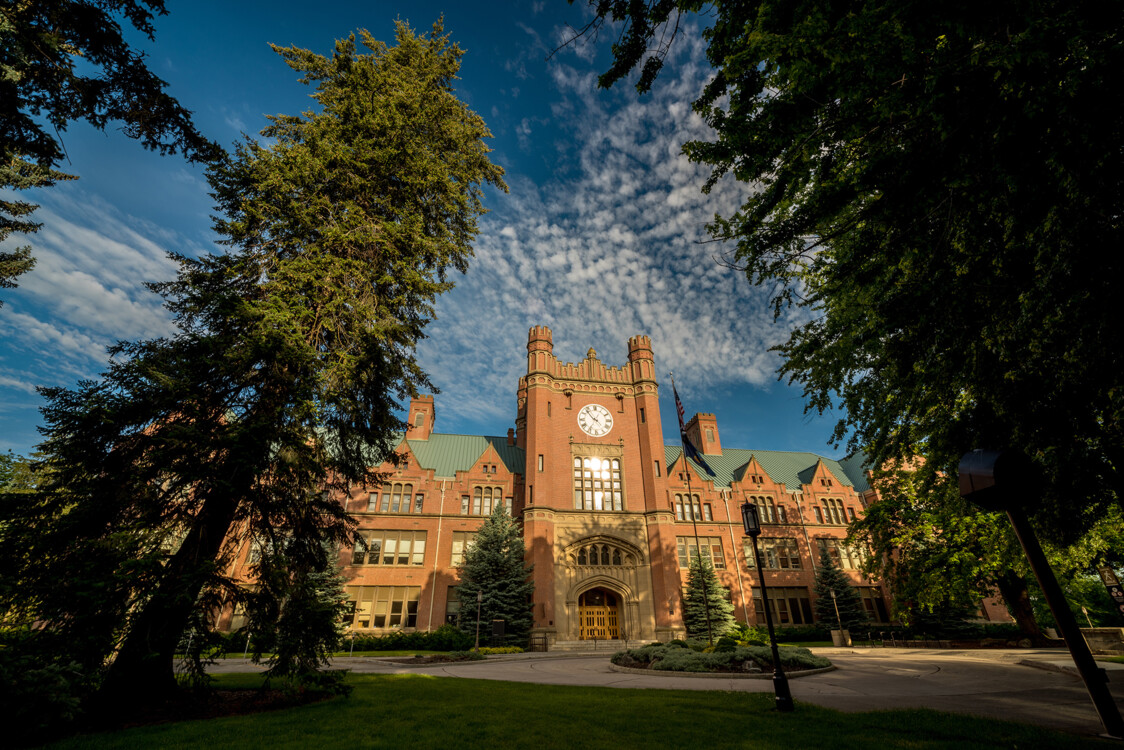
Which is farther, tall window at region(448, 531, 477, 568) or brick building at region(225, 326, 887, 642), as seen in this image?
tall window at region(448, 531, 477, 568)

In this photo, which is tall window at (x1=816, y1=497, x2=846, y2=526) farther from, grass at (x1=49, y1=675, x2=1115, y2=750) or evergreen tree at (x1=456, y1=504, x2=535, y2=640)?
grass at (x1=49, y1=675, x2=1115, y2=750)

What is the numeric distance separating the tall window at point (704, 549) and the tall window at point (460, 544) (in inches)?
598

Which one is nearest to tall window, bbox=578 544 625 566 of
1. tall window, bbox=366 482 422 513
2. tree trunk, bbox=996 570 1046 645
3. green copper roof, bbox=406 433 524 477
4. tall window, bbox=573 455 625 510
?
tall window, bbox=573 455 625 510

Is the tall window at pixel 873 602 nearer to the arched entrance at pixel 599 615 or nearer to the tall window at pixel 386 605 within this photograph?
the arched entrance at pixel 599 615

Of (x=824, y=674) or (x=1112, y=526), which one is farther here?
(x=1112, y=526)

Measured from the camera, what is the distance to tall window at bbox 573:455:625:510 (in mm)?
32656

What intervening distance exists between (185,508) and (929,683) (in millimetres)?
15430

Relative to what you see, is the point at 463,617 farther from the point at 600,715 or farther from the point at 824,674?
the point at 600,715

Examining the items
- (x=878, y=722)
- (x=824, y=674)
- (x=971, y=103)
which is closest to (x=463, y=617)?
(x=824, y=674)

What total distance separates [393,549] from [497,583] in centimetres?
903

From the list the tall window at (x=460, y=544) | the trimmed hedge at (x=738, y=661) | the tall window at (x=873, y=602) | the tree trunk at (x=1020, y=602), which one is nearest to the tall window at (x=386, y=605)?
the tall window at (x=460, y=544)

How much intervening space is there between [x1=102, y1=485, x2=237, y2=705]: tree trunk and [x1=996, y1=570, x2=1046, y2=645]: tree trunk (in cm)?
3019

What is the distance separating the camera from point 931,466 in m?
9.38

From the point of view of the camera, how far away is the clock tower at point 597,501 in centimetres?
2928
